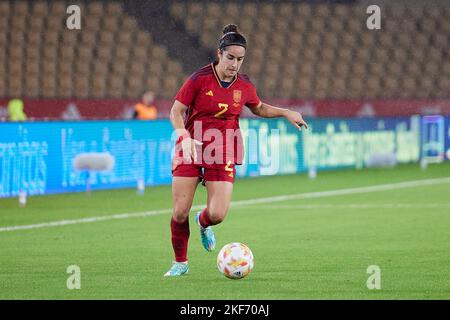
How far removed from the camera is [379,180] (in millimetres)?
21875

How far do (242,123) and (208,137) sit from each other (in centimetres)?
1234

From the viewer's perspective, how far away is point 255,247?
1194cm

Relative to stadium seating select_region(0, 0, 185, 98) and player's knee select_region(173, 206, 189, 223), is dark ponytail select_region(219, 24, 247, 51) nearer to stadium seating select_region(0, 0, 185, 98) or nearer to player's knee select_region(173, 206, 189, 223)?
player's knee select_region(173, 206, 189, 223)

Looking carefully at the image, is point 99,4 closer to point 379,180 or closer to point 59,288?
point 379,180

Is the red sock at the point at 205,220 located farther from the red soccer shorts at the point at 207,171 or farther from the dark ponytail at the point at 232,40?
the dark ponytail at the point at 232,40

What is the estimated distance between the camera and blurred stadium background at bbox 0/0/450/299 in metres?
11.3

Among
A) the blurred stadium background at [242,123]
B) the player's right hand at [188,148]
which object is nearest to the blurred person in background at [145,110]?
the blurred stadium background at [242,123]

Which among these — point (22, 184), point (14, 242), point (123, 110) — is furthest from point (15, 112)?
point (14, 242)

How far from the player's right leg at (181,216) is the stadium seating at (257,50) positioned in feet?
53.9

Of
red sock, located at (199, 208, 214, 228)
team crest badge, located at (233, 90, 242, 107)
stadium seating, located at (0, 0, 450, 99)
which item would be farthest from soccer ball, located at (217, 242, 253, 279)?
stadium seating, located at (0, 0, 450, 99)

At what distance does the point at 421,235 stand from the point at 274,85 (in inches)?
662

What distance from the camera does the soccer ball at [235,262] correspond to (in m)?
9.34

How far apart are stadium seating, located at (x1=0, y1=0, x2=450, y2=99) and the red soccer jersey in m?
16.3

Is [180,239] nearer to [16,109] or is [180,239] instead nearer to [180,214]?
[180,214]
